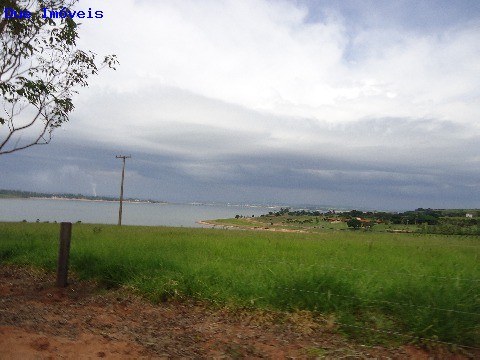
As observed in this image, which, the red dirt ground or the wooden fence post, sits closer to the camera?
the red dirt ground

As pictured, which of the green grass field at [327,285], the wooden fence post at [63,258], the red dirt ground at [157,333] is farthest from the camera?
the wooden fence post at [63,258]

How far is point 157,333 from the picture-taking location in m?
6.26

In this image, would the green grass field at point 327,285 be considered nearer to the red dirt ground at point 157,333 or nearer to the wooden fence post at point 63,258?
the red dirt ground at point 157,333

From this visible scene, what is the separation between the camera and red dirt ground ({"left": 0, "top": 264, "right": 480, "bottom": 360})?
17.3ft

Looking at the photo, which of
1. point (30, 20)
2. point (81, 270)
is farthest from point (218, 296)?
point (30, 20)

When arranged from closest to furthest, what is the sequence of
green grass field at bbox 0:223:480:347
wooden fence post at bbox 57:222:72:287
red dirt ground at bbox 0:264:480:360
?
red dirt ground at bbox 0:264:480:360
green grass field at bbox 0:223:480:347
wooden fence post at bbox 57:222:72:287

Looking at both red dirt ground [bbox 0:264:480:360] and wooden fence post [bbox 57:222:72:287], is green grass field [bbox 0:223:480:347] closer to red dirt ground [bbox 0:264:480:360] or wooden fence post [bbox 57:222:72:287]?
red dirt ground [bbox 0:264:480:360]

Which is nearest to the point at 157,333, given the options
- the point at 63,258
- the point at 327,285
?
the point at 327,285

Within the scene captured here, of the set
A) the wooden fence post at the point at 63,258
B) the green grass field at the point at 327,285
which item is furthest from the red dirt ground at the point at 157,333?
the wooden fence post at the point at 63,258

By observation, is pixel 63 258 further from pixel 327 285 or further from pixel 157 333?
pixel 327 285

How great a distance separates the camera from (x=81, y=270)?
1027 centimetres

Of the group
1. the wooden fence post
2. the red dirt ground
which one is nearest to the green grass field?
the red dirt ground

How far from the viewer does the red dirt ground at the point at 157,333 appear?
5262mm

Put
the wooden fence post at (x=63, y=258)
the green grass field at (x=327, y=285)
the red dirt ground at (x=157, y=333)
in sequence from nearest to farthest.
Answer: the red dirt ground at (x=157, y=333) → the green grass field at (x=327, y=285) → the wooden fence post at (x=63, y=258)
